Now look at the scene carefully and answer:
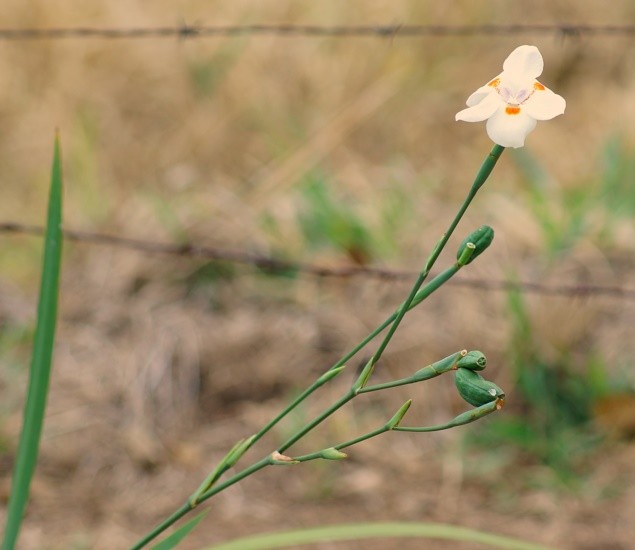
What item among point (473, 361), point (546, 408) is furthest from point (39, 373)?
point (546, 408)

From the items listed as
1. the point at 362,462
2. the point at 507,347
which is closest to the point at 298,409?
the point at 362,462

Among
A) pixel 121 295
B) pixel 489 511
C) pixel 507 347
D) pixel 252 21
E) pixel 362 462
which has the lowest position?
pixel 489 511

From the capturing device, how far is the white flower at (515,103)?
0.75 m

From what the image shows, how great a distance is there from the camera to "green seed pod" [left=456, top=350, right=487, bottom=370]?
790mm

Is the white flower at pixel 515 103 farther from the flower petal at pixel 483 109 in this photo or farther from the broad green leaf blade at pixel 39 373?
the broad green leaf blade at pixel 39 373

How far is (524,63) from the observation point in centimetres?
79

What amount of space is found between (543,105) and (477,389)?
216 mm

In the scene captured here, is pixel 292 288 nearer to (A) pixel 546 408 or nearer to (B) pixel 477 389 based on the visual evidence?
(A) pixel 546 408

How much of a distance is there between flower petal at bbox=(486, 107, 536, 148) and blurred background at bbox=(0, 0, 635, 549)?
135cm

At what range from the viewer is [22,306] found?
2930 mm

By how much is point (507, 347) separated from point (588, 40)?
2.55 meters

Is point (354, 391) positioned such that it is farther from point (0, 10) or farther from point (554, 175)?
point (0, 10)

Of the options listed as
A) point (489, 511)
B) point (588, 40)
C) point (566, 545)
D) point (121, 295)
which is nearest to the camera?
point (566, 545)

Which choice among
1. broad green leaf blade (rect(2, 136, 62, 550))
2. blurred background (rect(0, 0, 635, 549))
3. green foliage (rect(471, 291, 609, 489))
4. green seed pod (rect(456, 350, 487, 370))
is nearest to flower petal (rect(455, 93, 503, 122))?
green seed pod (rect(456, 350, 487, 370))
